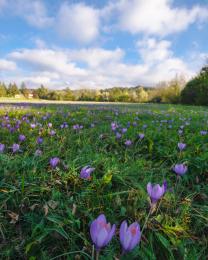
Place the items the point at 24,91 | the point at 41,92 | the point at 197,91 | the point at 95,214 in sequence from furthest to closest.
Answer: the point at 24,91 → the point at 41,92 → the point at 197,91 → the point at 95,214

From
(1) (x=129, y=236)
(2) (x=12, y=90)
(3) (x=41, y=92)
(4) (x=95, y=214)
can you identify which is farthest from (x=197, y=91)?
(2) (x=12, y=90)

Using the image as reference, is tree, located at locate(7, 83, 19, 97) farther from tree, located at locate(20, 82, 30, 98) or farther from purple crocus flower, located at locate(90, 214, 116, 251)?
purple crocus flower, located at locate(90, 214, 116, 251)

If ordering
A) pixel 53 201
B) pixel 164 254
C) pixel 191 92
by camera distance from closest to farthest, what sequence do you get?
pixel 164 254 < pixel 53 201 < pixel 191 92

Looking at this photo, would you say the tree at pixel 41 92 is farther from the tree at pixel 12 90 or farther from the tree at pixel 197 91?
the tree at pixel 197 91

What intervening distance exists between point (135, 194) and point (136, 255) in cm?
45

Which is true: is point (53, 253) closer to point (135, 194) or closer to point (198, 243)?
point (135, 194)

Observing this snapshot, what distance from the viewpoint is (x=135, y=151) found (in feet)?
7.43

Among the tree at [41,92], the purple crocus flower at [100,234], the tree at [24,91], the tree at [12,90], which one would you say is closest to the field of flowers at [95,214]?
the purple crocus flower at [100,234]

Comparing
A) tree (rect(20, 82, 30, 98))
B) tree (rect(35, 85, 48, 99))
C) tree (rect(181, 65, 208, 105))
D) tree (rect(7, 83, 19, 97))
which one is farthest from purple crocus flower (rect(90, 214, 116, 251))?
tree (rect(7, 83, 19, 97))

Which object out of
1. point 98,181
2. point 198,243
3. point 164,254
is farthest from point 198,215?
point 98,181

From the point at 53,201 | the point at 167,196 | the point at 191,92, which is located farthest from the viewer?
the point at 191,92

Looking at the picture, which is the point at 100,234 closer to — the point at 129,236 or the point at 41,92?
the point at 129,236

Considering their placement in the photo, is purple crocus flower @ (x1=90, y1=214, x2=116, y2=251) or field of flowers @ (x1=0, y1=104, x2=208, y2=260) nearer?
purple crocus flower @ (x1=90, y1=214, x2=116, y2=251)

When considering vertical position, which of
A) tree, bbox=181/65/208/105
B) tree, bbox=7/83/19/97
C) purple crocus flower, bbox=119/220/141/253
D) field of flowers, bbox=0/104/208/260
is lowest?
field of flowers, bbox=0/104/208/260
